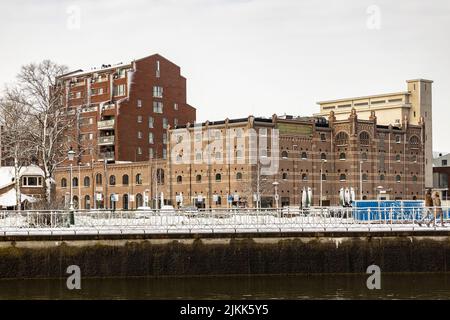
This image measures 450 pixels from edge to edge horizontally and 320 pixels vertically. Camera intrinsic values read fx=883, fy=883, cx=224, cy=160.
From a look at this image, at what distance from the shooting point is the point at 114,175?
121 m

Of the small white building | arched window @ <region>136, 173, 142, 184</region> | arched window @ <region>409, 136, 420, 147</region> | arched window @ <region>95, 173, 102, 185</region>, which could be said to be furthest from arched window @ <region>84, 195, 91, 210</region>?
arched window @ <region>409, 136, 420, 147</region>

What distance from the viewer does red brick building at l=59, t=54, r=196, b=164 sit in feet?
407

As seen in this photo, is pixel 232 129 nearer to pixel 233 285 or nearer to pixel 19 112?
pixel 19 112

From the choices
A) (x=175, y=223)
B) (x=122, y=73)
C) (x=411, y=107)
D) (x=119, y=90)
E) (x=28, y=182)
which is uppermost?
(x=122, y=73)

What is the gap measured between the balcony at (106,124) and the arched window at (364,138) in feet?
112

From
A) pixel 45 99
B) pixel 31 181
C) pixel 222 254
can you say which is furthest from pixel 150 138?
pixel 222 254

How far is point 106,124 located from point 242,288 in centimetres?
8577

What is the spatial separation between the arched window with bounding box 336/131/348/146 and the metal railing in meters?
65.2

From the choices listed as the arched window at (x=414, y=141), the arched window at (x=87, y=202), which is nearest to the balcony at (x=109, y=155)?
the arched window at (x=87, y=202)

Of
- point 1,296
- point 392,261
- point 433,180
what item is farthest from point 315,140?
point 1,296

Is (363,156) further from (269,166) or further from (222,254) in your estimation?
(222,254)

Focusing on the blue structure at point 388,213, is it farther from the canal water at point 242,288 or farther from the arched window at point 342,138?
the arched window at point 342,138

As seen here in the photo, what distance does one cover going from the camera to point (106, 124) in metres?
124
